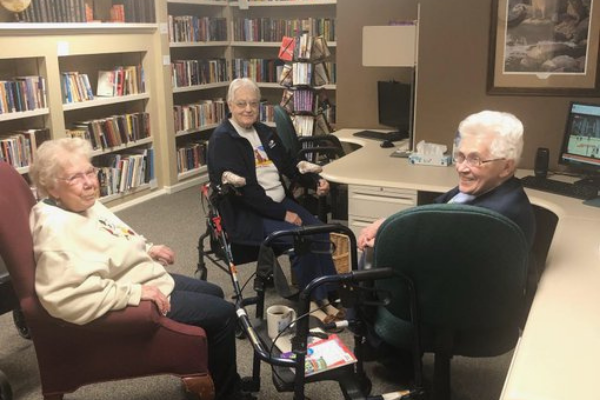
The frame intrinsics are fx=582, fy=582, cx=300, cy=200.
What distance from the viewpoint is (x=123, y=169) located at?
498 cm

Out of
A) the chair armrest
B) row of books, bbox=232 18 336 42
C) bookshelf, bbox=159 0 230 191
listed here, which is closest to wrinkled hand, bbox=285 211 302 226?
the chair armrest

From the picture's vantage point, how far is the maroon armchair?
1.81 metres

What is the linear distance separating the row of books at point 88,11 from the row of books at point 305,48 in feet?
3.95

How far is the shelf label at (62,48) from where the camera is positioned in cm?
425

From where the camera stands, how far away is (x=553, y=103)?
10.4ft

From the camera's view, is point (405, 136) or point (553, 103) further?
point (405, 136)

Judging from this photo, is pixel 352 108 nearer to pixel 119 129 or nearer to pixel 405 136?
pixel 405 136

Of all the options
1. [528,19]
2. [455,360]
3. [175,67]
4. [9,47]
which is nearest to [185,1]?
[175,67]

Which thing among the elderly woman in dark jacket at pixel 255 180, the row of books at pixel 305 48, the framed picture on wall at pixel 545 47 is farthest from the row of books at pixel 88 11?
the framed picture on wall at pixel 545 47

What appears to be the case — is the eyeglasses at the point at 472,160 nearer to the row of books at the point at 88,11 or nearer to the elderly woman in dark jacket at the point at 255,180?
the elderly woman in dark jacket at the point at 255,180

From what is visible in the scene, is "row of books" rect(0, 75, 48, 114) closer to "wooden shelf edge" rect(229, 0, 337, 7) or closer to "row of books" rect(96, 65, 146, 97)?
"row of books" rect(96, 65, 146, 97)

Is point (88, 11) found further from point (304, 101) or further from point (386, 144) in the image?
point (386, 144)

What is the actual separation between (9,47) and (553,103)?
3.42 metres

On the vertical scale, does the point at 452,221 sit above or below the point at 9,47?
below
